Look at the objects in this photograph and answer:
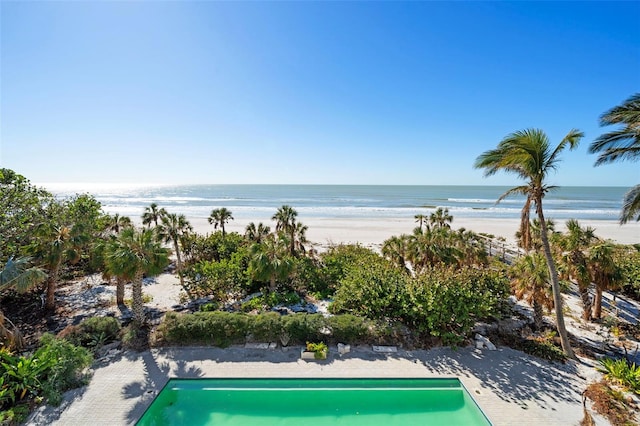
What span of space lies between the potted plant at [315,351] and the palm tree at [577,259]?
12.0 m

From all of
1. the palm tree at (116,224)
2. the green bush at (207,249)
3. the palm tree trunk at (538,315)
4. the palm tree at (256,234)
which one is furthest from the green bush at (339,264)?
the palm tree at (116,224)

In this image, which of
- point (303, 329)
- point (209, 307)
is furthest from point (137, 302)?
point (303, 329)

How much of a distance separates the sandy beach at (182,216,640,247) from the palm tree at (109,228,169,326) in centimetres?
1920

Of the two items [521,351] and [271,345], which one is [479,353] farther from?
[271,345]

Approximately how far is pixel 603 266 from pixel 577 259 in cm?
91

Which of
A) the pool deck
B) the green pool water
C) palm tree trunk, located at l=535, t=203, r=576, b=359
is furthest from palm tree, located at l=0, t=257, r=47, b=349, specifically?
palm tree trunk, located at l=535, t=203, r=576, b=359

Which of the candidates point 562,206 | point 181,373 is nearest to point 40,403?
point 181,373

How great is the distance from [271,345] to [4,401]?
7.82 meters

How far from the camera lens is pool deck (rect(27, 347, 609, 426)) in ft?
25.9

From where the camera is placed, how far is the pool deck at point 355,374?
311 inches

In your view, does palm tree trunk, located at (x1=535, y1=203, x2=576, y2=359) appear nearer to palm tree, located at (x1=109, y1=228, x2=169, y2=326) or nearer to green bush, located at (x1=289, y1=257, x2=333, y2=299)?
green bush, located at (x1=289, y1=257, x2=333, y2=299)

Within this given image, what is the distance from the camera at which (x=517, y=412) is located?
798cm

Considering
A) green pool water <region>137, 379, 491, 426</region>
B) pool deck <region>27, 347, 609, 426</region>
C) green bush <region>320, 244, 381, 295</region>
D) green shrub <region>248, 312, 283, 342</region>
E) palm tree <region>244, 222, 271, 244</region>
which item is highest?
palm tree <region>244, 222, 271, 244</region>

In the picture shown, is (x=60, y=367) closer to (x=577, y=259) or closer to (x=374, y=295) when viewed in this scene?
(x=374, y=295)
